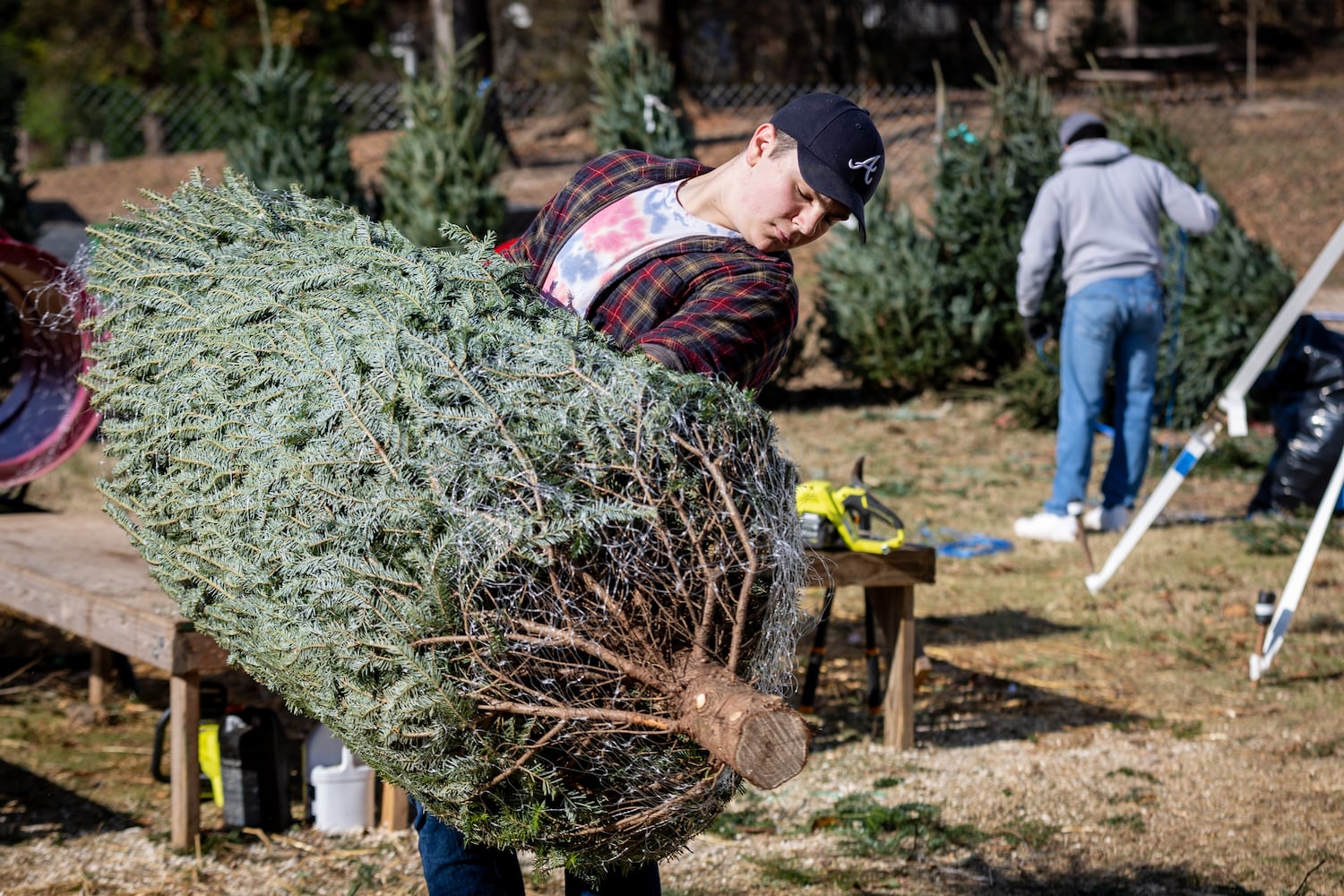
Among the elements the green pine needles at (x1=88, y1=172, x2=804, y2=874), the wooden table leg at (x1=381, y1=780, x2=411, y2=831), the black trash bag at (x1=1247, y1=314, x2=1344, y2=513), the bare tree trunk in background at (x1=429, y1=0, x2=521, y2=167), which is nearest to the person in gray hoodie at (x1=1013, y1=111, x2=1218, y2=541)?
the black trash bag at (x1=1247, y1=314, x2=1344, y2=513)

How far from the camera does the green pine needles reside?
169 cm

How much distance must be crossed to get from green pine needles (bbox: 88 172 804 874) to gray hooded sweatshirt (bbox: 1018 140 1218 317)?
5314 millimetres

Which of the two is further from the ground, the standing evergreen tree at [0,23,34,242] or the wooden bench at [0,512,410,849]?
the standing evergreen tree at [0,23,34,242]

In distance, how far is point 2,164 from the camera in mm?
9414

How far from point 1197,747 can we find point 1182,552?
7.90ft

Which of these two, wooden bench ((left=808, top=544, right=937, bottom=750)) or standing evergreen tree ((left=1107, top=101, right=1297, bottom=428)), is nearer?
A: wooden bench ((left=808, top=544, right=937, bottom=750))

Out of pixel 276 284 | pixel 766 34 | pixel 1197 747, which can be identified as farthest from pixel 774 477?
pixel 766 34

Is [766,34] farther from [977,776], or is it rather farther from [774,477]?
[774,477]

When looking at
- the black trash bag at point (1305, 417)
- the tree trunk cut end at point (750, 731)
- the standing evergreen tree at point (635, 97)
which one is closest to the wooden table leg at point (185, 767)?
the tree trunk cut end at point (750, 731)

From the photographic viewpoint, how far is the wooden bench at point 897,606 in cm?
420

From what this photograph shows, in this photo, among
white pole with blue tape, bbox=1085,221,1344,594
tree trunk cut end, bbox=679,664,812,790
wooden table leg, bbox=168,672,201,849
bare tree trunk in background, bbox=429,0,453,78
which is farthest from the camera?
bare tree trunk in background, bbox=429,0,453,78

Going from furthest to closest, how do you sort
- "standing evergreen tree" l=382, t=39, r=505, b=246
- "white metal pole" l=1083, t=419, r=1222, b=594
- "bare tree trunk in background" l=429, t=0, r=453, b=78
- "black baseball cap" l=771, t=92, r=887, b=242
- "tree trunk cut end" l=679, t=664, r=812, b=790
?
"bare tree trunk in background" l=429, t=0, r=453, b=78
"standing evergreen tree" l=382, t=39, r=505, b=246
"white metal pole" l=1083, t=419, r=1222, b=594
"black baseball cap" l=771, t=92, r=887, b=242
"tree trunk cut end" l=679, t=664, r=812, b=790

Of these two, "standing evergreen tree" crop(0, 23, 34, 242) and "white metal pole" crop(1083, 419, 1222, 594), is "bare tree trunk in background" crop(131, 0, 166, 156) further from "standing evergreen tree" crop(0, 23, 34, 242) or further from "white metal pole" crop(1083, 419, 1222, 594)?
"white metal pole" crop(1083, 419, 1222, 594)

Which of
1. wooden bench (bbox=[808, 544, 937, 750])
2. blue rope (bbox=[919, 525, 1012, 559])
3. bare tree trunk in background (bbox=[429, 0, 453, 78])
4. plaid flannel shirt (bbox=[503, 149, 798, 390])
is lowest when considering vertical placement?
blue rope (bbox=[919, 525, 1012, 559])
